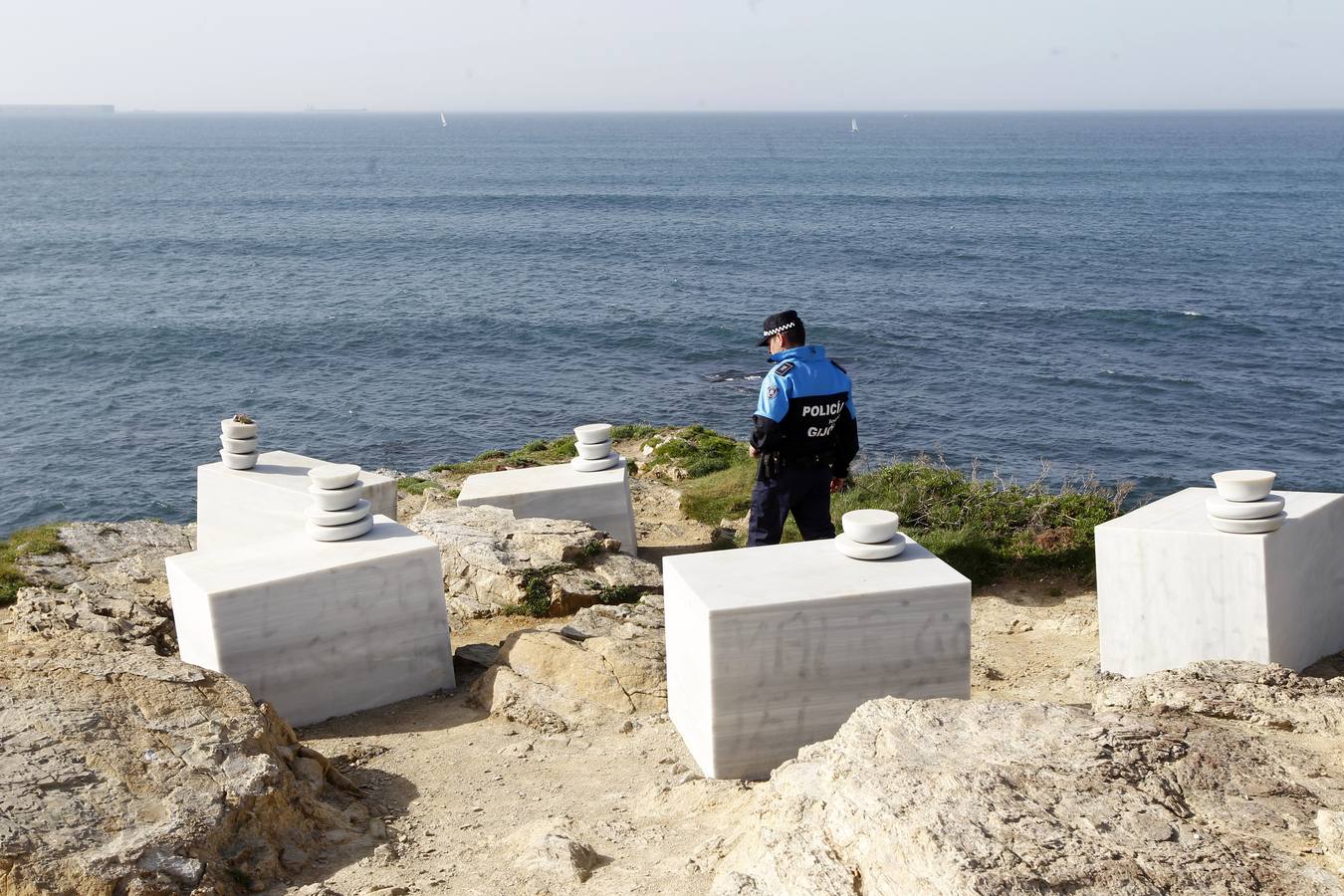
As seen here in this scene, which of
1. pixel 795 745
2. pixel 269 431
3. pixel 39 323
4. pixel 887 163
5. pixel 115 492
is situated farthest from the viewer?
pixel 887 163

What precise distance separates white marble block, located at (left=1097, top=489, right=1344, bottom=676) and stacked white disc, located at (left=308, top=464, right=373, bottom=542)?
5.22 m

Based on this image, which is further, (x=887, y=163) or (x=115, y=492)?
(x=887, y=163)

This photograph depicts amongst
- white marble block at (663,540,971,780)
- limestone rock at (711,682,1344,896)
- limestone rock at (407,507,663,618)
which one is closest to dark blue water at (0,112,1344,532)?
limestone rock at (407,507,663,618)

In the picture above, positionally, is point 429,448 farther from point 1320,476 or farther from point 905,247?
point 905,247

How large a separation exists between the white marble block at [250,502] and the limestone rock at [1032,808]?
705 centimetres

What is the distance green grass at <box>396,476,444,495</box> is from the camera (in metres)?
16.5

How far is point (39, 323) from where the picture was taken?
46844 millimetres

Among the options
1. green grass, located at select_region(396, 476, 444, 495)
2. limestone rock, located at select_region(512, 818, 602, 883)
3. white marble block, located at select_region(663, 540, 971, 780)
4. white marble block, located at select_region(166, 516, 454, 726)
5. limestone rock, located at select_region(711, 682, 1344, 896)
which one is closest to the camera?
limestone rock, located at select_region(711, 682, 1344, 896)

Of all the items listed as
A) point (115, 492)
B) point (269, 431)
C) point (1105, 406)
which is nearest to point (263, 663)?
point (115, 492)

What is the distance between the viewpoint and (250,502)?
11.5 meters

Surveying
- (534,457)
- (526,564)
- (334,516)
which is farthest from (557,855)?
(534,457)

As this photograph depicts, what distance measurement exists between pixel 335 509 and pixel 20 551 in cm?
532

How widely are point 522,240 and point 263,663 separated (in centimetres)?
6670

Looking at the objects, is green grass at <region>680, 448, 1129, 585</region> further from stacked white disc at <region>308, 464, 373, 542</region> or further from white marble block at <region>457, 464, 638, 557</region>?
stacked white disc at <region>308, 464, 373, 542</region>
